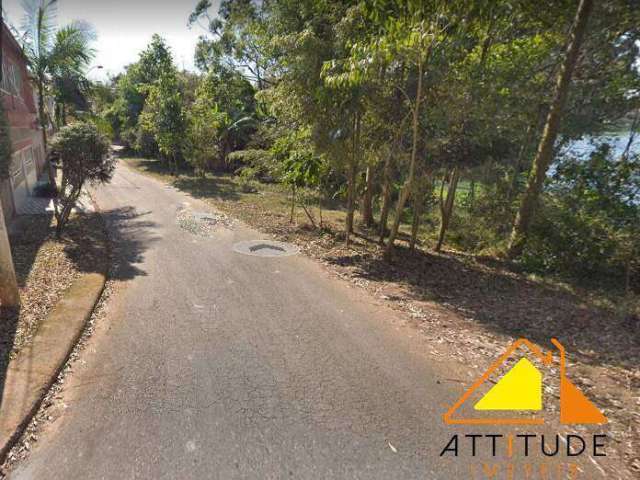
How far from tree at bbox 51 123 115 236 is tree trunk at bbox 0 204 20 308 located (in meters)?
4.14

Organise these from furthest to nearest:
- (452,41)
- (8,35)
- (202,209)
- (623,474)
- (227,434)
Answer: (202,209), (8,35), (452,41), (227,434), (623,474)

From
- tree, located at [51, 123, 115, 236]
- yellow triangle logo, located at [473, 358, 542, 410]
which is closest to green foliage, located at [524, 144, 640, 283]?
yellow triangle logo, located at [473, 358, 542, 410]

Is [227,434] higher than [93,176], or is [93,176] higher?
[93,176]

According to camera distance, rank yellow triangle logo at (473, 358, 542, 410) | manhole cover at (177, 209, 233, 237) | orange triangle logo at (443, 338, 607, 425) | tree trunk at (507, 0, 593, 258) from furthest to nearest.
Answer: manhole cover at (177, 209, 233, 237), tree trunk at (507, 0, 593, 258), yellow triangle logo at (473, 358, 542, 410), orange triangle logo at (443, 338, 607, 425)

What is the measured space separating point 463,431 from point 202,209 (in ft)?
41.3

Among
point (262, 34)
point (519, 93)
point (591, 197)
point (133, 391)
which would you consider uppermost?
point (262, 34)

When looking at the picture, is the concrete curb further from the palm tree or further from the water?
the water

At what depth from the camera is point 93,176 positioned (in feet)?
31.2

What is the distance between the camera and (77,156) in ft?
29.3

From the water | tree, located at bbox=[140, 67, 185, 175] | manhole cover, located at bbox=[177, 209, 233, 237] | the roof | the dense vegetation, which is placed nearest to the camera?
the dense vegetation

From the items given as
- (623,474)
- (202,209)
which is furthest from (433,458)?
(202,209)

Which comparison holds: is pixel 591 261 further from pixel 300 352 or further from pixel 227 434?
pixel 227 434

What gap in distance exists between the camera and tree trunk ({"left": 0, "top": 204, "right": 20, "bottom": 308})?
5.07 meters

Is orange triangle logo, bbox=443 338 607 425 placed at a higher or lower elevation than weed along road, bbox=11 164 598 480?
higher
